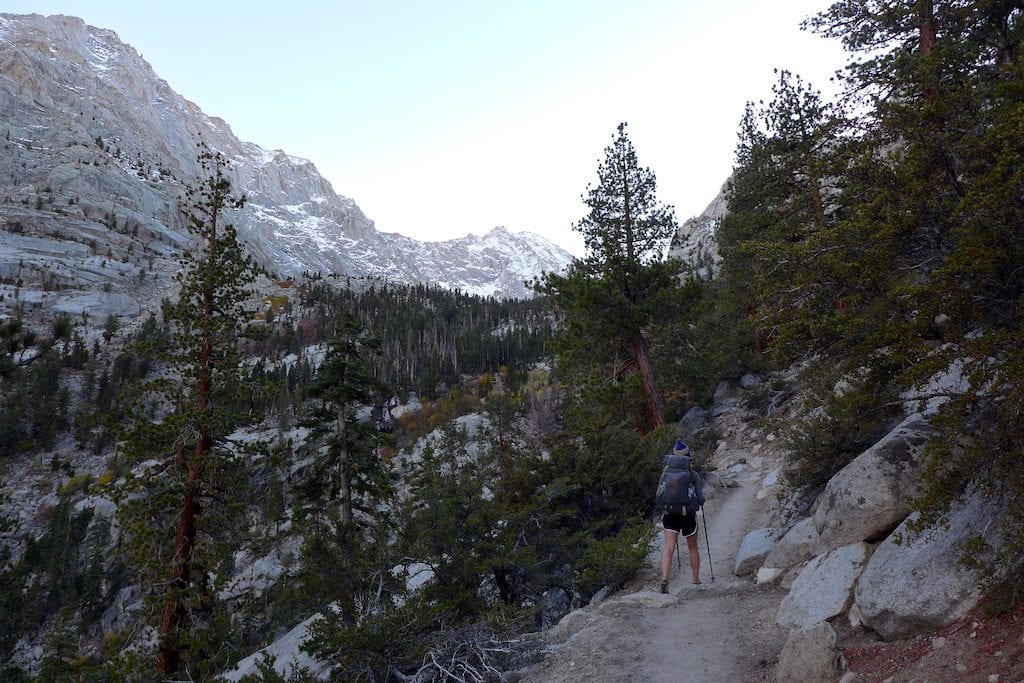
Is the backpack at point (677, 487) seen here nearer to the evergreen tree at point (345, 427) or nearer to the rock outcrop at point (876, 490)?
the rock outcrop at point (876, 490)

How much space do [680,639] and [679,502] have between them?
198 centimetres

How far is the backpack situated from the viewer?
719 cm

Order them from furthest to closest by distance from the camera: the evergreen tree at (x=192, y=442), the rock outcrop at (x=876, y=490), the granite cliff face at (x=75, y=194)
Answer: the granite cliff face at (x=75, y=194)
the evergreen tree at (x=192, y=442)
the rock outcrop at (x=876, y=490)

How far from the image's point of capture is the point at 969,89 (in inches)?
189

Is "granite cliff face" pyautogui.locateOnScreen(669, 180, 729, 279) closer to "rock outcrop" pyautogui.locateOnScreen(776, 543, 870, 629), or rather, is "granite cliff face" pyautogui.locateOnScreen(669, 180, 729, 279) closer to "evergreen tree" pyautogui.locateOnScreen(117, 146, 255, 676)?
"evergreen tree" pyautogui.locateOnScreen(117, 146, 255, 676)

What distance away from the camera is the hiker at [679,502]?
7.19 metres

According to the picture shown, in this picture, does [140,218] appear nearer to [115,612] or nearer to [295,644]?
[115,612]

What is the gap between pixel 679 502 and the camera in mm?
7191

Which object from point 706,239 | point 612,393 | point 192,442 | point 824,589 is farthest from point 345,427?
point 706,239

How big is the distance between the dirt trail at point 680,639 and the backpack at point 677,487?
3.44ft

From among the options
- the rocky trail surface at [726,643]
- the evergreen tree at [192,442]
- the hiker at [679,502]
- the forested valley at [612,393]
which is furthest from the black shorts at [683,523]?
the evergreen tree at [192,442]

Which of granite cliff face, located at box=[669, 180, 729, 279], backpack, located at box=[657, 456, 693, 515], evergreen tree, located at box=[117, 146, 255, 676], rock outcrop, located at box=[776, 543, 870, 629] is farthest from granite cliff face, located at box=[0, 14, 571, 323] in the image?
rock outcrop, located at box=[776, 543, 870, 629]

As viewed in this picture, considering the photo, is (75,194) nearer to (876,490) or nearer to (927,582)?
(876,490)

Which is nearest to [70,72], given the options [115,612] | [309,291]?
[309,291]
